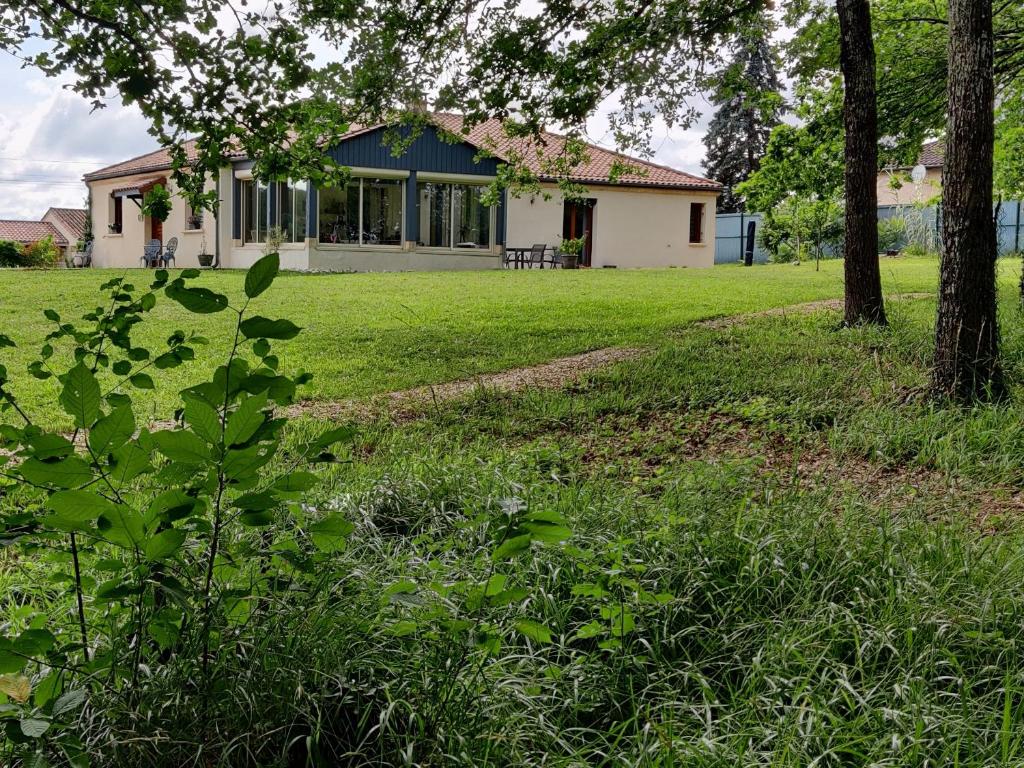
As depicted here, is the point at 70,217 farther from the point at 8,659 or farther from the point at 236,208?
the point at 8,659

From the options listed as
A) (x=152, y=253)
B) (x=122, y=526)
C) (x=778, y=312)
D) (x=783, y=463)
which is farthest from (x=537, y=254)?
(x=122, y=526)

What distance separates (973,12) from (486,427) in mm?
4035

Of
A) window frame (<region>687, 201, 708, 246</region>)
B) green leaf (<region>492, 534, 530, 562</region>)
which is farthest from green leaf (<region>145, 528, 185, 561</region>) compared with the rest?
window frame (<region>687, 201, 708, 246</region>)

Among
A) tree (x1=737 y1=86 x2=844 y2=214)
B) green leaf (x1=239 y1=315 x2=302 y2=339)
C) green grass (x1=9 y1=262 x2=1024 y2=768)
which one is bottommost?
green grass (x1=9 y1=262 x2=1024 y2=768)

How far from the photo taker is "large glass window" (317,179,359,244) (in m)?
23.9

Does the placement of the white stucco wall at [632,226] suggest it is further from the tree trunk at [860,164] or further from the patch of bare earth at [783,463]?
the patch of bare earth at [783,463]

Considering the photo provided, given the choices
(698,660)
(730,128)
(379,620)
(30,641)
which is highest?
(730,128)

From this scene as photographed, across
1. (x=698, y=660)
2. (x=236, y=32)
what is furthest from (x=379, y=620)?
(x=236, y=32)

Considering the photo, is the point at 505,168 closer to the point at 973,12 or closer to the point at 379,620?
the point at 973,12

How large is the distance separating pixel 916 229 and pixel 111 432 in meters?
28.0

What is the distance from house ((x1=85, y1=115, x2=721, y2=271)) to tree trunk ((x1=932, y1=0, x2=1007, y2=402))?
52.9 ft

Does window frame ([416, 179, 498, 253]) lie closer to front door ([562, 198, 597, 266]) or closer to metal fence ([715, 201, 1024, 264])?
front door ([562, 198, 597, 266])

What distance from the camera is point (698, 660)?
9.12 feet

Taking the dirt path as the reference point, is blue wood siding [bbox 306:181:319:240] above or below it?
above
